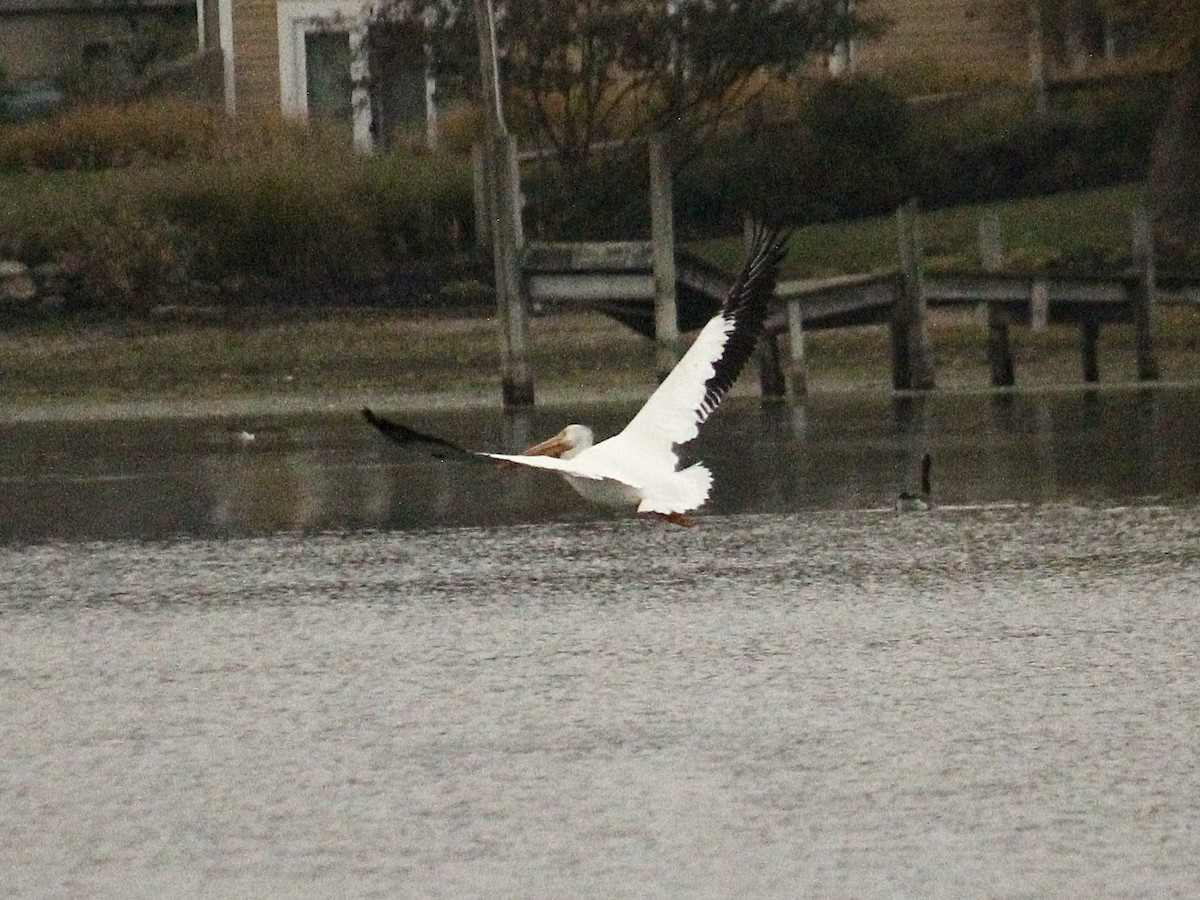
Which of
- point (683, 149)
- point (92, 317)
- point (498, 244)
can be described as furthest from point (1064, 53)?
point (498, 244)

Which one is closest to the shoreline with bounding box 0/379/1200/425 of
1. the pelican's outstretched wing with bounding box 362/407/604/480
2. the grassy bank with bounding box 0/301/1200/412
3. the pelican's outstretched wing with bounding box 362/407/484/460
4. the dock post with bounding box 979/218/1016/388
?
the grassy bank with bounding box 0/301/1200/412

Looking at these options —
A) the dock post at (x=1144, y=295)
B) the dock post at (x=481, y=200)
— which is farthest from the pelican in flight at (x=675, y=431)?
the dock post at (x=481, y=200)

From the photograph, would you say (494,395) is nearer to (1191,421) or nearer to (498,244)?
(498,244)

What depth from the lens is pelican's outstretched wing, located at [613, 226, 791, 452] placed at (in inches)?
523

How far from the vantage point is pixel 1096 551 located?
47.1 feet

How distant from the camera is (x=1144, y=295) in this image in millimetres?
26516

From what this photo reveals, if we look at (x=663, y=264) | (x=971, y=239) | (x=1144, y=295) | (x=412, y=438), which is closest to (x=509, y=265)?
(x=663, y=264)

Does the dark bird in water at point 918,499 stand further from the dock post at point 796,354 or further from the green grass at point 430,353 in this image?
the green grass at point 430,353

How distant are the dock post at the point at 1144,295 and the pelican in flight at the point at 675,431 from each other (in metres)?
12.5

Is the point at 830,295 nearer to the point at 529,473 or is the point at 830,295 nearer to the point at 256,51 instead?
the point at 529,473

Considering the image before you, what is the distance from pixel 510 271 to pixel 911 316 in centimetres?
342

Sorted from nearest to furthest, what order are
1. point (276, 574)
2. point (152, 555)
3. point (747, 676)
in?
1. point (747, 676)
2. point (276, 574)
3. point (152, 555)

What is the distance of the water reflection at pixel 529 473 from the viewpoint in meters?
16.9

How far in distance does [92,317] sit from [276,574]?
17871 mm
